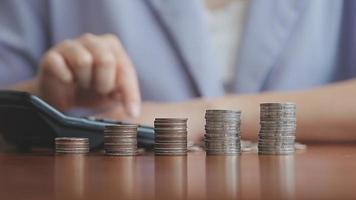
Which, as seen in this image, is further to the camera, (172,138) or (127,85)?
(127,85)

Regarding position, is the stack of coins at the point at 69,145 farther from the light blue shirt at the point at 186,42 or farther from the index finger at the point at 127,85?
the light blue shirt at the point at 186,42

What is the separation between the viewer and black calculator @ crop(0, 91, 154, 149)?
1.82 feet

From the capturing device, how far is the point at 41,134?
0.58 metres

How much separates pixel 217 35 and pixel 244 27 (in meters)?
0.05

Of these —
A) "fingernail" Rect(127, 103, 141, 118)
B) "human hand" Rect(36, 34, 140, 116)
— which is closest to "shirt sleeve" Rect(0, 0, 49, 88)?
"human hand" Rect(36, 34, 140, 116)

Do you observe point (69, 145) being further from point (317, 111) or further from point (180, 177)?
point (317, 111)

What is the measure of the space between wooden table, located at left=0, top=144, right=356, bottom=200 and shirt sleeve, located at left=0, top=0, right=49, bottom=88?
72 centimetres

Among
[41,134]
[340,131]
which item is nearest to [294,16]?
[340,131]

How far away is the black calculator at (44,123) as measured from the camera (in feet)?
1.82

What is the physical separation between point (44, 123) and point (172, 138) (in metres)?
0.13

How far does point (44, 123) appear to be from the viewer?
0.56m

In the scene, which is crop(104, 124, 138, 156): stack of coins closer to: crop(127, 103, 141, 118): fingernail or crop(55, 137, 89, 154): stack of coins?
crop(55, 137, 89, 154): stack of coins

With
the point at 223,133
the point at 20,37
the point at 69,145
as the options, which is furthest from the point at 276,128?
the point at 20,37

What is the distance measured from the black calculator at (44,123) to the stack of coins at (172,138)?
65mm
